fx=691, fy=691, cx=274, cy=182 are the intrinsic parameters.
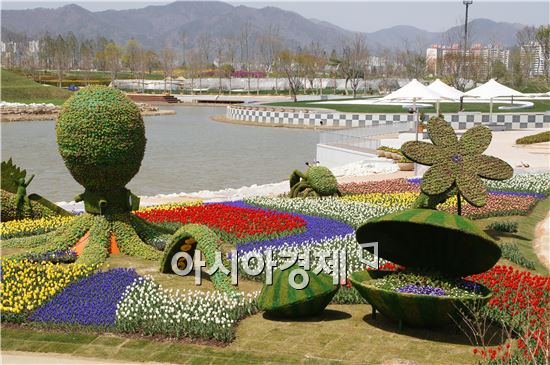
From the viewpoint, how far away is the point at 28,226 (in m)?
15.0

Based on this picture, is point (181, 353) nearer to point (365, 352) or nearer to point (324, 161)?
point (365, 352)

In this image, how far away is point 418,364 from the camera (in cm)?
749

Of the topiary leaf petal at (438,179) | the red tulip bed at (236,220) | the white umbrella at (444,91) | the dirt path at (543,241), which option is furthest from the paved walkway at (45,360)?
the white umbrella at (444,91)

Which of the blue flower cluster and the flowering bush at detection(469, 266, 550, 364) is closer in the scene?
the flowering bush at detection(469, 266, 550, 364)

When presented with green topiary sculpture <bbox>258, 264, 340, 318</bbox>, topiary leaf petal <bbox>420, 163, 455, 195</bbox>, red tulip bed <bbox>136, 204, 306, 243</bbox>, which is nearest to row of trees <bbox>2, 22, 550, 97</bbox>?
red tulip bed <bbox>136, 204, 306, 243</bbox>

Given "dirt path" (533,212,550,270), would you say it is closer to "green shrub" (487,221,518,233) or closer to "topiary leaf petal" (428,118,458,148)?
"green shrub" (487,221,518,233)

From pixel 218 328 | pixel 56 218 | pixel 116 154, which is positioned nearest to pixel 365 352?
pixel 218 328

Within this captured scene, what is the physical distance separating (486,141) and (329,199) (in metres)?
6.28

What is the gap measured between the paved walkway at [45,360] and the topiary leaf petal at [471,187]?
6756mm

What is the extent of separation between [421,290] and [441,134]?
5061mm

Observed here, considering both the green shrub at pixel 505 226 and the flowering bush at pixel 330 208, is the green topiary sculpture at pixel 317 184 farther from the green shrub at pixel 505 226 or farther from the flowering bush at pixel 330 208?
the green shrub at pixel 505 226

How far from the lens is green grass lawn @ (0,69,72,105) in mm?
79250

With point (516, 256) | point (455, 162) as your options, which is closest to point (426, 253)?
point (455, 162)

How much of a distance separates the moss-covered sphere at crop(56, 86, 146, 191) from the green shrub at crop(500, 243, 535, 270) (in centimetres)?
704
